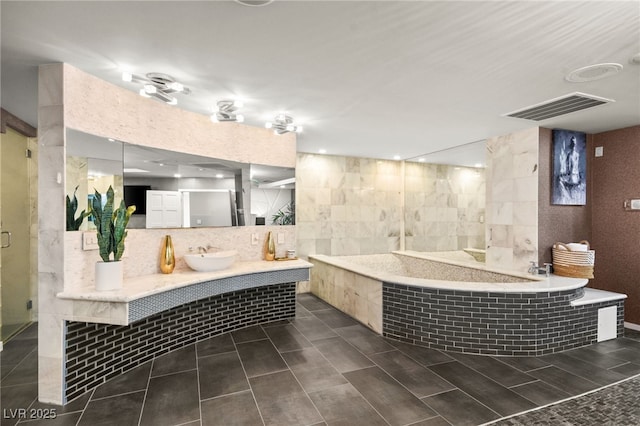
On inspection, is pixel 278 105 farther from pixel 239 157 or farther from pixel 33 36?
pixel 33 36

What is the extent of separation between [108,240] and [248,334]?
5.94ft

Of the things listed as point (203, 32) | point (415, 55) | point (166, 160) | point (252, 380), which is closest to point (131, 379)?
point (252, 380)

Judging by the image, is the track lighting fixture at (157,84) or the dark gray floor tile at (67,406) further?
the track lighting fixture at (157,84)

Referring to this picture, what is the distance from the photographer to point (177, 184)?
3.28m

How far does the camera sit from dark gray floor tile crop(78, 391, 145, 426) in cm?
206

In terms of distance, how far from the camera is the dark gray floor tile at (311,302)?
4598 mm

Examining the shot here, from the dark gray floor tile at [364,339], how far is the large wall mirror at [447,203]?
259 centimetres

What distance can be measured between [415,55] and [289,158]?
7.75 feet

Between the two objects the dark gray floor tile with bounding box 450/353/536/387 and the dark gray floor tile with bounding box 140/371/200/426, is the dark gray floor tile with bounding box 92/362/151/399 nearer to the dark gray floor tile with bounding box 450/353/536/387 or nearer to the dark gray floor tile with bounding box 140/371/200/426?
the dark gray floor tile with bounding box 140/371/200/426

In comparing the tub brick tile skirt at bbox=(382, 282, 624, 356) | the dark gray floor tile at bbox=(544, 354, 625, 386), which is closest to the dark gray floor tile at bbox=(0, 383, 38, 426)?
the tub brick tile skirt at bbox=(382, 282, 624, 356)

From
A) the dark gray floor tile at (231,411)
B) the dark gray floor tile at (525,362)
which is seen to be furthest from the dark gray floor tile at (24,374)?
the dark gray floor tile at (525,362)

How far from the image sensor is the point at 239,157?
12.6 feet

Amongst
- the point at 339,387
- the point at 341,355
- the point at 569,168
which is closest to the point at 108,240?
the point at 339,387

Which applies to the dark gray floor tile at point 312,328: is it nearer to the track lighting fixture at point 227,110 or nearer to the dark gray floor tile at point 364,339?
the dark gray floor tile at point 364,339
